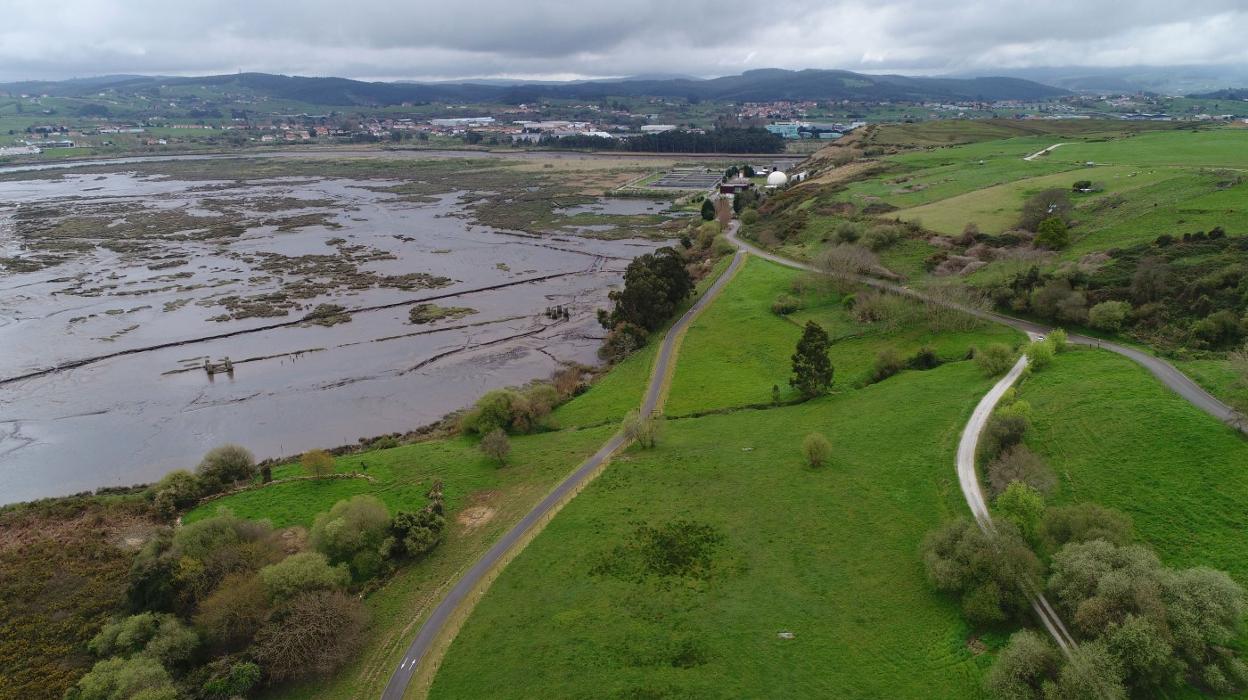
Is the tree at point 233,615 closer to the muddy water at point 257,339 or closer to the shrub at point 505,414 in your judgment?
the shrub at point 505,414

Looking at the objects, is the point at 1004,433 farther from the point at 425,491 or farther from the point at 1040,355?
the point at 425,491

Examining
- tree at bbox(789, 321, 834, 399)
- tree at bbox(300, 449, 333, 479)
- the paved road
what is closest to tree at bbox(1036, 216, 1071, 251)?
tree at bbox(789, 321, 834, 399)

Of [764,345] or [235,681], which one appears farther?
[764,345]

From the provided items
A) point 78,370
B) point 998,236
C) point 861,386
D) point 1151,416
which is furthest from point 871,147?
point 78,370

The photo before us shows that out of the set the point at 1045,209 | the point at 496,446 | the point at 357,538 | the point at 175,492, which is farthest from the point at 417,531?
the point at 1045,209

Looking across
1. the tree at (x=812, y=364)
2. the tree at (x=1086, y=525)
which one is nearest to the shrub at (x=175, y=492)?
the tree at (x=812, y=364)

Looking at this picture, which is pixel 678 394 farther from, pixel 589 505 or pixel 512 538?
A: pixel 512 538
